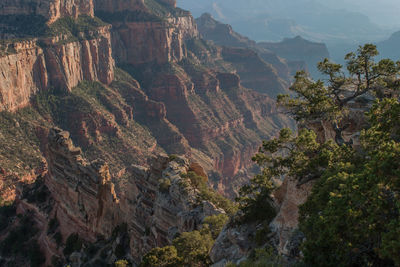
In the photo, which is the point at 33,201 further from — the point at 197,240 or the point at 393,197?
the point at 393,197

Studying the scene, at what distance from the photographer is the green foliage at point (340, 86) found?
90.0ft

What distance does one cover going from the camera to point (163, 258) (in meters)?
28.7

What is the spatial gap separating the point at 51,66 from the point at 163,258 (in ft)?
272

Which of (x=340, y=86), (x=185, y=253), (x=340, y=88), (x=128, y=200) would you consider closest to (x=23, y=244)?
(x=128, y=200)

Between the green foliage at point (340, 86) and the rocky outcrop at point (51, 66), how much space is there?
7098cm

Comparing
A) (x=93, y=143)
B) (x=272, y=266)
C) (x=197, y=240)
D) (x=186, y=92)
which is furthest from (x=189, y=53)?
(x=272, y=266)

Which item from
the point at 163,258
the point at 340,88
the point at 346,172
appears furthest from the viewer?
the point at 340,88

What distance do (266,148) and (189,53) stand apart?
6346 inches

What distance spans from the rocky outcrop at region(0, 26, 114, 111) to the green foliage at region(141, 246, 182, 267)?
6606 cm

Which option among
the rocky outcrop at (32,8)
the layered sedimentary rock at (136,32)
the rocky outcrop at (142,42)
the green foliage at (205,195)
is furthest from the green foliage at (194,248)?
the rocky outcrop at (142,42)

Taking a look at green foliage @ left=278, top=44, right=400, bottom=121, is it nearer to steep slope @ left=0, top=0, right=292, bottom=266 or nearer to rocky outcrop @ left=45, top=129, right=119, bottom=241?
steep slope @ left=0, top=0, right=292, bottom=266

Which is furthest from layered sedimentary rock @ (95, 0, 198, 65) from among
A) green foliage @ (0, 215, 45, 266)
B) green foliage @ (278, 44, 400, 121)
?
green foliage @ (278, 44, 400, 121)

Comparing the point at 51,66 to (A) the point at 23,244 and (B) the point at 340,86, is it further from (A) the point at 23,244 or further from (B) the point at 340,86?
(B) the point at 340,86

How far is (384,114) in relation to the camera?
18.9m
